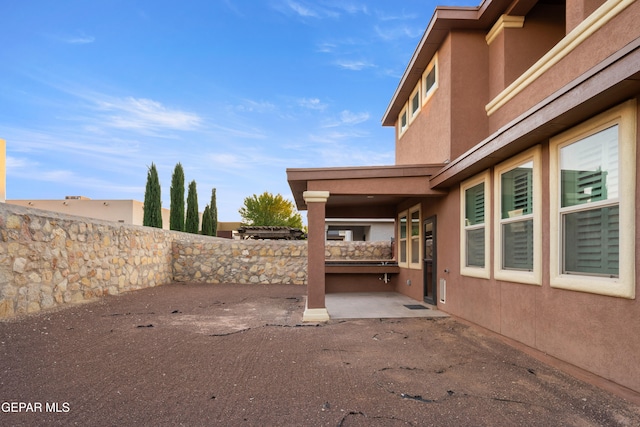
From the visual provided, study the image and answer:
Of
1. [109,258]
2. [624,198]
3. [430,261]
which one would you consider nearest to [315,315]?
[430,261]

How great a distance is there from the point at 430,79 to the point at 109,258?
9347 millimetres

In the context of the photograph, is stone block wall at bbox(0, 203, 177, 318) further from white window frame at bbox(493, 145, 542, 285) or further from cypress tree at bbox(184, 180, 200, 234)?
cypress tree at bbox(184, 180, 200, 234)

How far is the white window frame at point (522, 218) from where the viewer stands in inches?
189

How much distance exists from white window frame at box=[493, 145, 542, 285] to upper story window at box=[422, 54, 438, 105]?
3.98 m

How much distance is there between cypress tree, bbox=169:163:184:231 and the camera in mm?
21625

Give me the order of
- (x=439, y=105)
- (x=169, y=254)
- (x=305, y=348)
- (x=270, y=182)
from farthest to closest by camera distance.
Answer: (x=270, y=182), (x=169, y=254), (x=439, y=105), (x=305, y=348)

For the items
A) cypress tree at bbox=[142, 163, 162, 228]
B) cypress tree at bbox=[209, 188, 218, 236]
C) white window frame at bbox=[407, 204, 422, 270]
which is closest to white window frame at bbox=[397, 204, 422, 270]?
white window frame at bbox=[407, 204, 422, 270]

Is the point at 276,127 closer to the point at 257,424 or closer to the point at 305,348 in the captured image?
the point at 305,348

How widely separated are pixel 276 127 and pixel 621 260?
2178cm

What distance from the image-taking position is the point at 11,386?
3.61m

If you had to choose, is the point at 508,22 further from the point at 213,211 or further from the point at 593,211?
the point at 213,211

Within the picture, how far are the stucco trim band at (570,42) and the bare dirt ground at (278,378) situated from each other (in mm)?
3933

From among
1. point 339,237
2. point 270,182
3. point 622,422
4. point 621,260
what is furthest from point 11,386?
point 270,182

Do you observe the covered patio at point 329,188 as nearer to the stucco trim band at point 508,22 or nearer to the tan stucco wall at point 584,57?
the tan stucco wall at point 584,57
